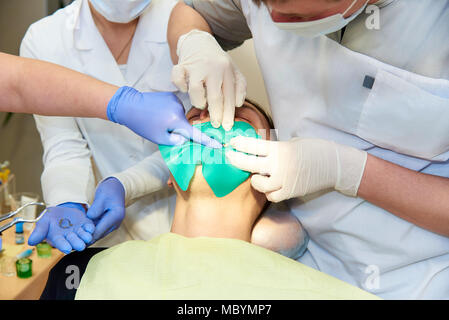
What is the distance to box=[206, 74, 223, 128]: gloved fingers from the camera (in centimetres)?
138

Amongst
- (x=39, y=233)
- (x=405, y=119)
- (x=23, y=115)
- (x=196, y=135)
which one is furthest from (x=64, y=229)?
(x=23, y=115)

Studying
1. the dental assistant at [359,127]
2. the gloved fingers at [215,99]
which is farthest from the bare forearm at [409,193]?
the gloved fingers at [215,99]

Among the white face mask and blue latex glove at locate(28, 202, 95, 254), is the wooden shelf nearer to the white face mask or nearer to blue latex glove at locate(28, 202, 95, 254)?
blue latex glove at locate(28, 202, 95, 254)

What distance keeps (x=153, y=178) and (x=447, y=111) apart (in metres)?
1.09

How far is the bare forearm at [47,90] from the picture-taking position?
139cm

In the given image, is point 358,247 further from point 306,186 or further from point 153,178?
point 153,178

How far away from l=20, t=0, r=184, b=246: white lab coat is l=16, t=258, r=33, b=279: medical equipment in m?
0.33

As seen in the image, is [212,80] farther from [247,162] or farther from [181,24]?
[181,24]

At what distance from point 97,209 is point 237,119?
586 millimetres

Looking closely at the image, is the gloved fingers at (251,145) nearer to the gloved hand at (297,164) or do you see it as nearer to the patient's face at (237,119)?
the gloved hand at (297,164)

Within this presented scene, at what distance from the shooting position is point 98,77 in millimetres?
1801

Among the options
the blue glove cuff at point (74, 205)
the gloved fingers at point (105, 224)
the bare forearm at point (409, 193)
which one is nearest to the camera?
the bare forearm at point (409, 193)

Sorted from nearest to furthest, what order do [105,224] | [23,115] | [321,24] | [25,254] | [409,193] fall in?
1. [321,24]
2. [409,193]
3. [105,224]
4. [25,254]
5. [23,115]
